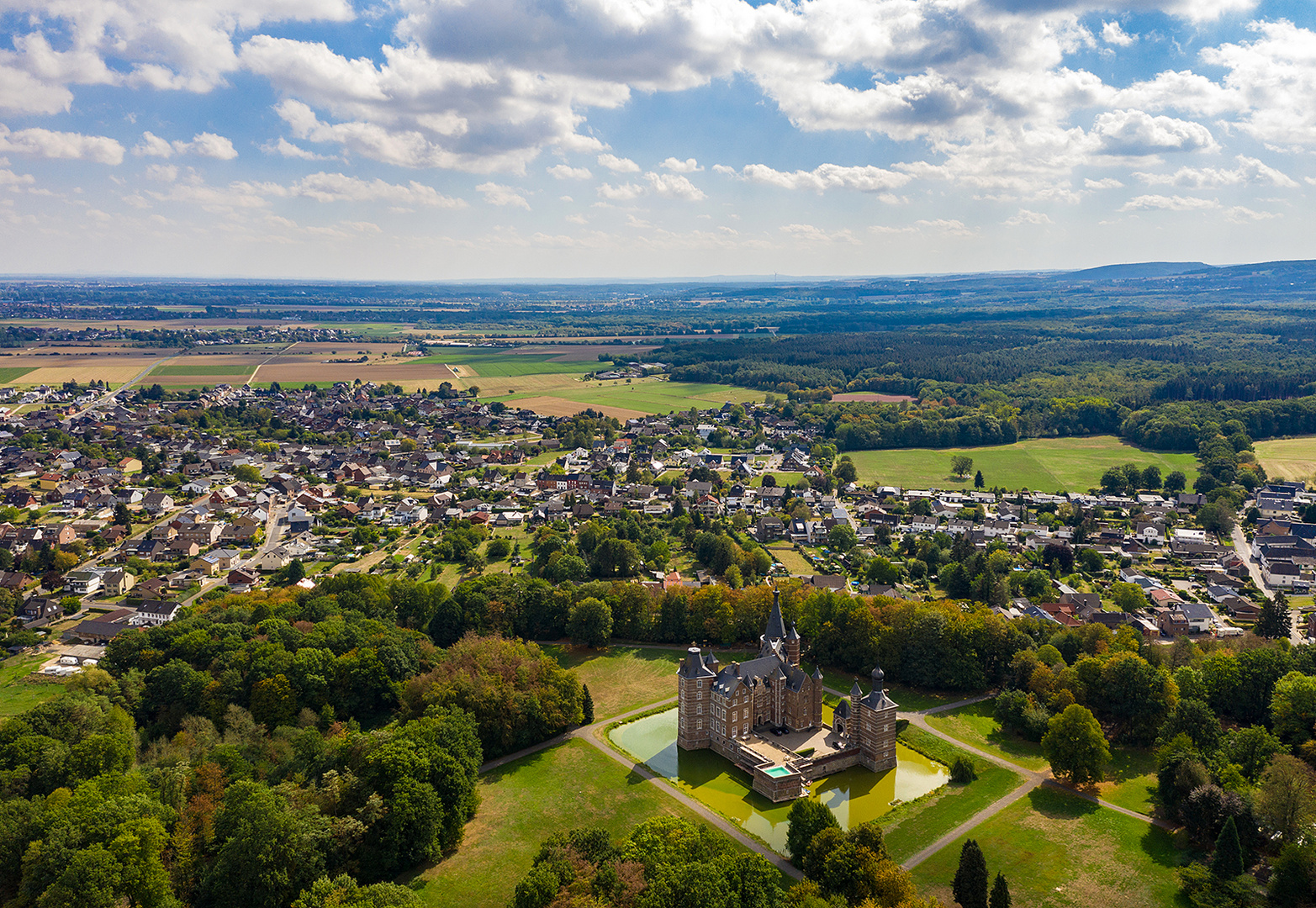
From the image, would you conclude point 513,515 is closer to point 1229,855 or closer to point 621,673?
point 621,673

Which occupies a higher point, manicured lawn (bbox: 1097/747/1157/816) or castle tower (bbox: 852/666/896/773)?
castle tower (bbox: 852/666/896/773)

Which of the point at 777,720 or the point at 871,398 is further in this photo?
the point at 871,398

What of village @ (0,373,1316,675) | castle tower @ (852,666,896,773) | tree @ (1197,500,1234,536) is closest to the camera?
castle tower @ (852,666,896,773)

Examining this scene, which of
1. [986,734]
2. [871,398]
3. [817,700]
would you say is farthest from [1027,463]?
[817,700]

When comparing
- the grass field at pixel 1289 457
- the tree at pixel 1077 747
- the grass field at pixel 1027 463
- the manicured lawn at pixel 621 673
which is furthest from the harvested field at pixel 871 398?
the tree at pixel 1077 747

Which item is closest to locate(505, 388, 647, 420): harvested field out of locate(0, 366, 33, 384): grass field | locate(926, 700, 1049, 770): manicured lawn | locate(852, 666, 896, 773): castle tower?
locate(926, 700, 1049, 770): manicured lawn

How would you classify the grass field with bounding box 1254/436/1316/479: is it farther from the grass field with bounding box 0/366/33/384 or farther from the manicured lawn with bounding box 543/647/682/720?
the grass field with bounding box 0/366/33/384
